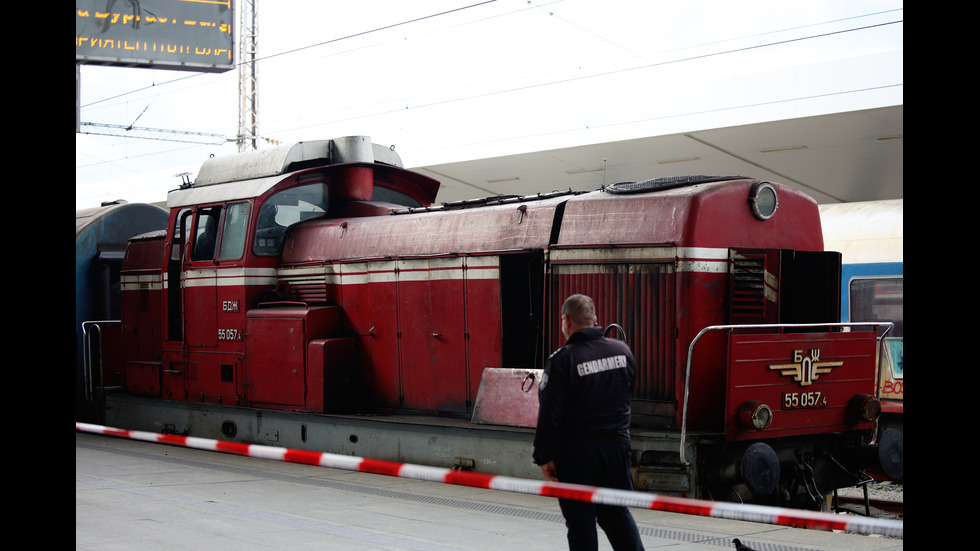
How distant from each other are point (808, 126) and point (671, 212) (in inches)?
328

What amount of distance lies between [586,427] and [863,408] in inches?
126

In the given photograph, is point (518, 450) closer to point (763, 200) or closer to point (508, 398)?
point (508, 398)

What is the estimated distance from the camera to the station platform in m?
5.21

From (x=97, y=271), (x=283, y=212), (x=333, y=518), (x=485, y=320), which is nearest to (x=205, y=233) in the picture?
(x=283, y=212)

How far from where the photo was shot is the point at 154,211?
12.3 meters

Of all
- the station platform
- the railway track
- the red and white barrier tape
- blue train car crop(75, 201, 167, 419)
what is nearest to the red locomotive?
the station platform

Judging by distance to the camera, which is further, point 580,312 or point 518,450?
point 518,450

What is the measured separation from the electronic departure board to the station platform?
389 centimetres

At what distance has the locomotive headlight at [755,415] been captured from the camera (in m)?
5.95

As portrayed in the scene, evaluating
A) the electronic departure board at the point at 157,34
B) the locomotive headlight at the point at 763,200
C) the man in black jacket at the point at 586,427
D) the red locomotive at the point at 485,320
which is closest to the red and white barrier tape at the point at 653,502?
the man in black jacket at the point at 586,427

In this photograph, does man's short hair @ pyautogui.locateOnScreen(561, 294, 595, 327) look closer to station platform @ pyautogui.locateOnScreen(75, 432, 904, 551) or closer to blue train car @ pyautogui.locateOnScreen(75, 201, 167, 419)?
station platform @ pyautogui.locateOnScreen(75, 432, 904, 551)

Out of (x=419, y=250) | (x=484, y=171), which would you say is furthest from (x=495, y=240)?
(x=484, y=171)

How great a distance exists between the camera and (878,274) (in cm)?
1066
